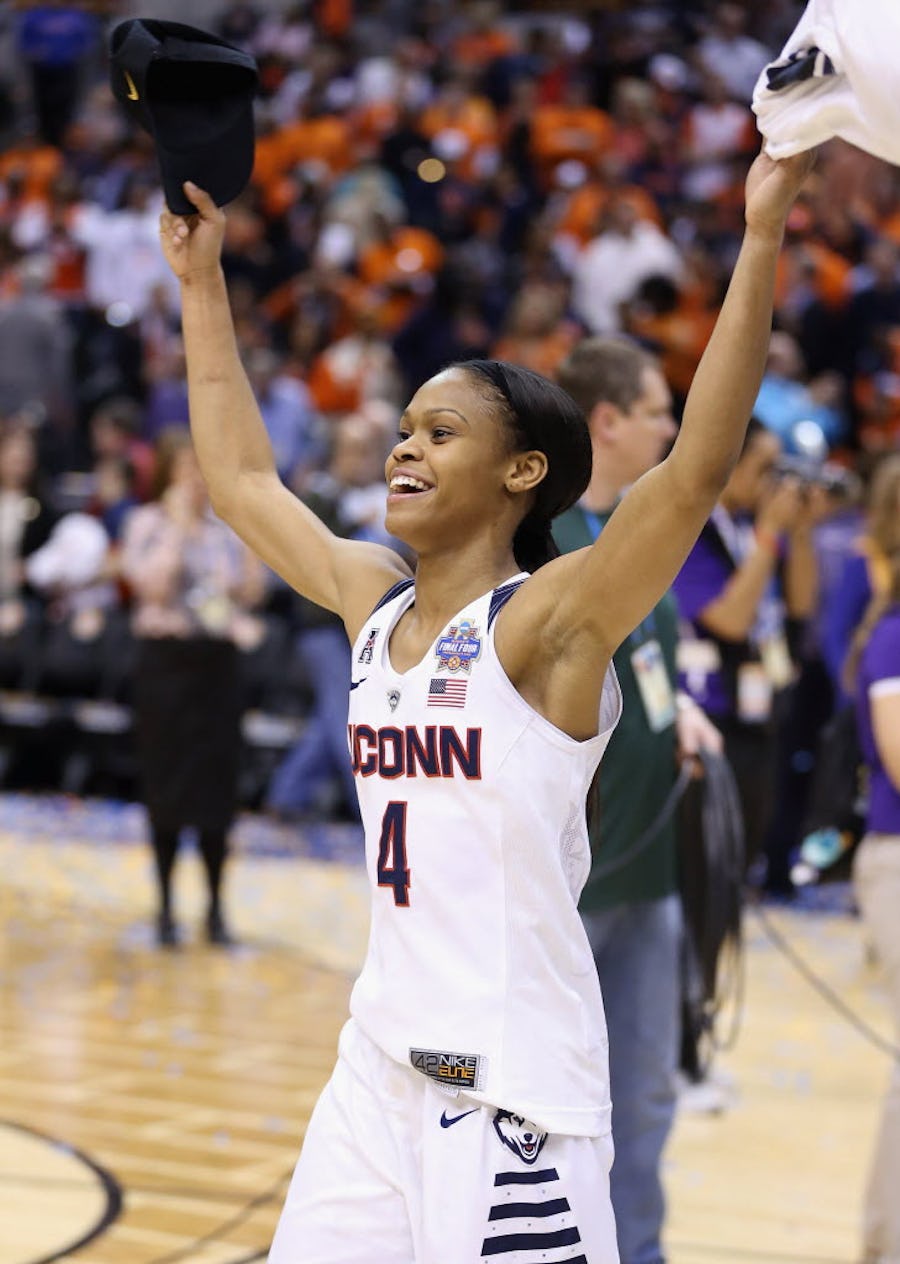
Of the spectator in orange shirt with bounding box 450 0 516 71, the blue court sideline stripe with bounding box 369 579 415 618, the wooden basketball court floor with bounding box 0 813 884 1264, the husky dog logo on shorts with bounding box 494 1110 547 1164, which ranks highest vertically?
the spectator in orange shirt with bounding box 450 0 516 71

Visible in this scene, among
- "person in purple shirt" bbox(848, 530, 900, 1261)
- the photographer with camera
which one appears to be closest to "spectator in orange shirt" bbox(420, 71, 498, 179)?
the photographer with camera

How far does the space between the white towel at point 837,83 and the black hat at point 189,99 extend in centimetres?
90

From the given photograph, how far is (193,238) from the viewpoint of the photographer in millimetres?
3066

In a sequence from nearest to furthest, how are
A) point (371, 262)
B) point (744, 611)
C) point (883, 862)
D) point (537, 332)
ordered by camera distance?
point (883, 862) < point (744, 611) < point (537, 332) < point (371, 262)

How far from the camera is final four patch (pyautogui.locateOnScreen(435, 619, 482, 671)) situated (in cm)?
253

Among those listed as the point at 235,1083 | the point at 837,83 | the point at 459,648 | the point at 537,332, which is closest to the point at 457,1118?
the point at 459,648

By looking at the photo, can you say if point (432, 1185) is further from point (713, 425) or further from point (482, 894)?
point (713, 425)

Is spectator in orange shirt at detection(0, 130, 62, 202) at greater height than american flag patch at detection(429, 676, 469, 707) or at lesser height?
greater

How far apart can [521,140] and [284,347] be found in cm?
254

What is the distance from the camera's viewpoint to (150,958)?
7879mm

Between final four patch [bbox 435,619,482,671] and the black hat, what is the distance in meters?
0.89

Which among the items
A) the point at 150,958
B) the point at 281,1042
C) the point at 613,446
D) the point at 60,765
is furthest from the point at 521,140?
the point at 613,446

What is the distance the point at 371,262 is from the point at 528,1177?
504 inches

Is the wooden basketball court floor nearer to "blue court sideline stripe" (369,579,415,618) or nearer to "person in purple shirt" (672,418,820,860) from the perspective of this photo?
"person in purple shirt" (672,418,820,860)
